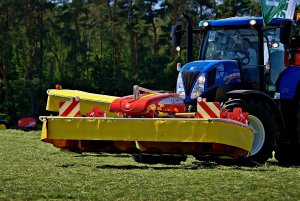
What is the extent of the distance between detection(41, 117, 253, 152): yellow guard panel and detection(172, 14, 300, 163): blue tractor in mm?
1079

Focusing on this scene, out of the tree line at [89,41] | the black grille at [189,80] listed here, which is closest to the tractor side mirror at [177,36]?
the black grille at [189,80]

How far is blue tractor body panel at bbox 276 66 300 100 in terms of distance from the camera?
479 inches

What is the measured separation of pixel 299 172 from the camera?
998 centimetres

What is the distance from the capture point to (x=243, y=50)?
39.9 feet

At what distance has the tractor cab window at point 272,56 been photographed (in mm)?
12109

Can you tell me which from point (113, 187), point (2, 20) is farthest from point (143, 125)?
point (2, 20)

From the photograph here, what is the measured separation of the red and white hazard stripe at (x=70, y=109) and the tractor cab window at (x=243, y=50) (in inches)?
102

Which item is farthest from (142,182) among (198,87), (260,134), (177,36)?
(177,36)

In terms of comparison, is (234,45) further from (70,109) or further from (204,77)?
(70,109)

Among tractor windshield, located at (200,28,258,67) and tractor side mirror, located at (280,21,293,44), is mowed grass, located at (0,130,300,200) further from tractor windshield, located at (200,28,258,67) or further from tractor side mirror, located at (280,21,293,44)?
tractor side mirror, located at (280,21,293,44)

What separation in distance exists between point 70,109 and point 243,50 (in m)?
3.12

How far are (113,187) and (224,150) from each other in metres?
2.86

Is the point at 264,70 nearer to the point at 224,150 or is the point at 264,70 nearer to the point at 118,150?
the point at 224,150

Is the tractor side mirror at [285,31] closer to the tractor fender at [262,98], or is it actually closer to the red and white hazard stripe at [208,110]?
the tractor fender at [262,98]
